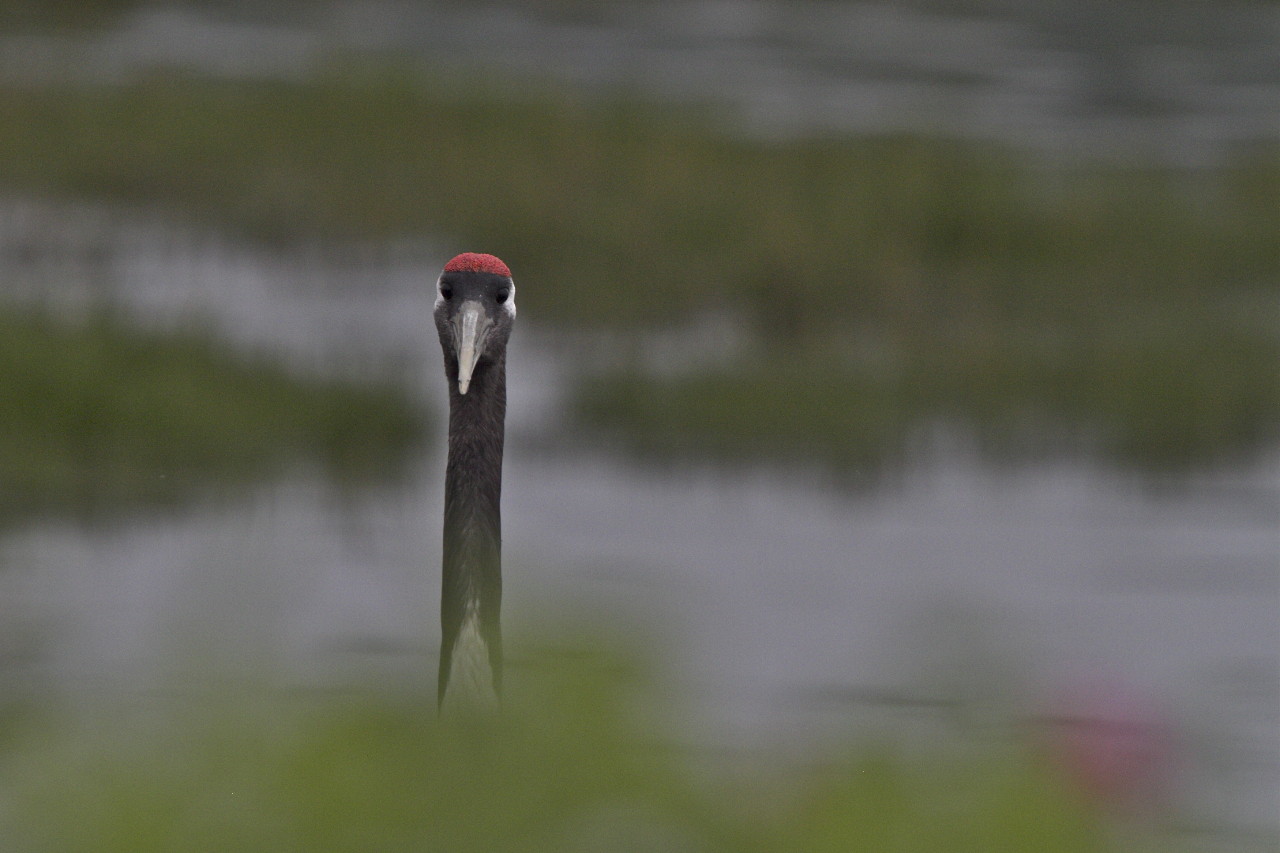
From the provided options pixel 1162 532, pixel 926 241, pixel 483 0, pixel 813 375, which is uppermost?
pixel 483 0

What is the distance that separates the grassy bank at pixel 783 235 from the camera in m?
13.6

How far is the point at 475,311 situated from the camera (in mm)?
5695

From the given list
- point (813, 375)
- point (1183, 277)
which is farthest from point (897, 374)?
point (1183, 277)

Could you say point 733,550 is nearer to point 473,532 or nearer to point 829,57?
point 473,532

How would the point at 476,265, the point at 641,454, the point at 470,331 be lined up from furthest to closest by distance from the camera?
the point at 641,454 → the point at 476,265 → the point at 470,331

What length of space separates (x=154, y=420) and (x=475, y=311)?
6.31 meters

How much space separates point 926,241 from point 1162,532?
465 centimetres

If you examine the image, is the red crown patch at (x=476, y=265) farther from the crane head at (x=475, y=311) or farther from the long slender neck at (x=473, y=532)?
the long slender neck at (x=473, y=532)

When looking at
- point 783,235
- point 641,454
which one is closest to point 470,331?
point 641,454

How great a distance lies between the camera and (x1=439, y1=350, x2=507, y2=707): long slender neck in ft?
16.2

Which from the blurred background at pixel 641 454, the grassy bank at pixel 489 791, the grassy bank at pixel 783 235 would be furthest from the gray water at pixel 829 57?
the grassy bank at pixel 489 791

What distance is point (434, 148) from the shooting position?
1762cm

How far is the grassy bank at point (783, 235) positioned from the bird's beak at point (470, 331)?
280 inches

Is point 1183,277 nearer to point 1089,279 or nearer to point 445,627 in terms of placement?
point 1089,279
